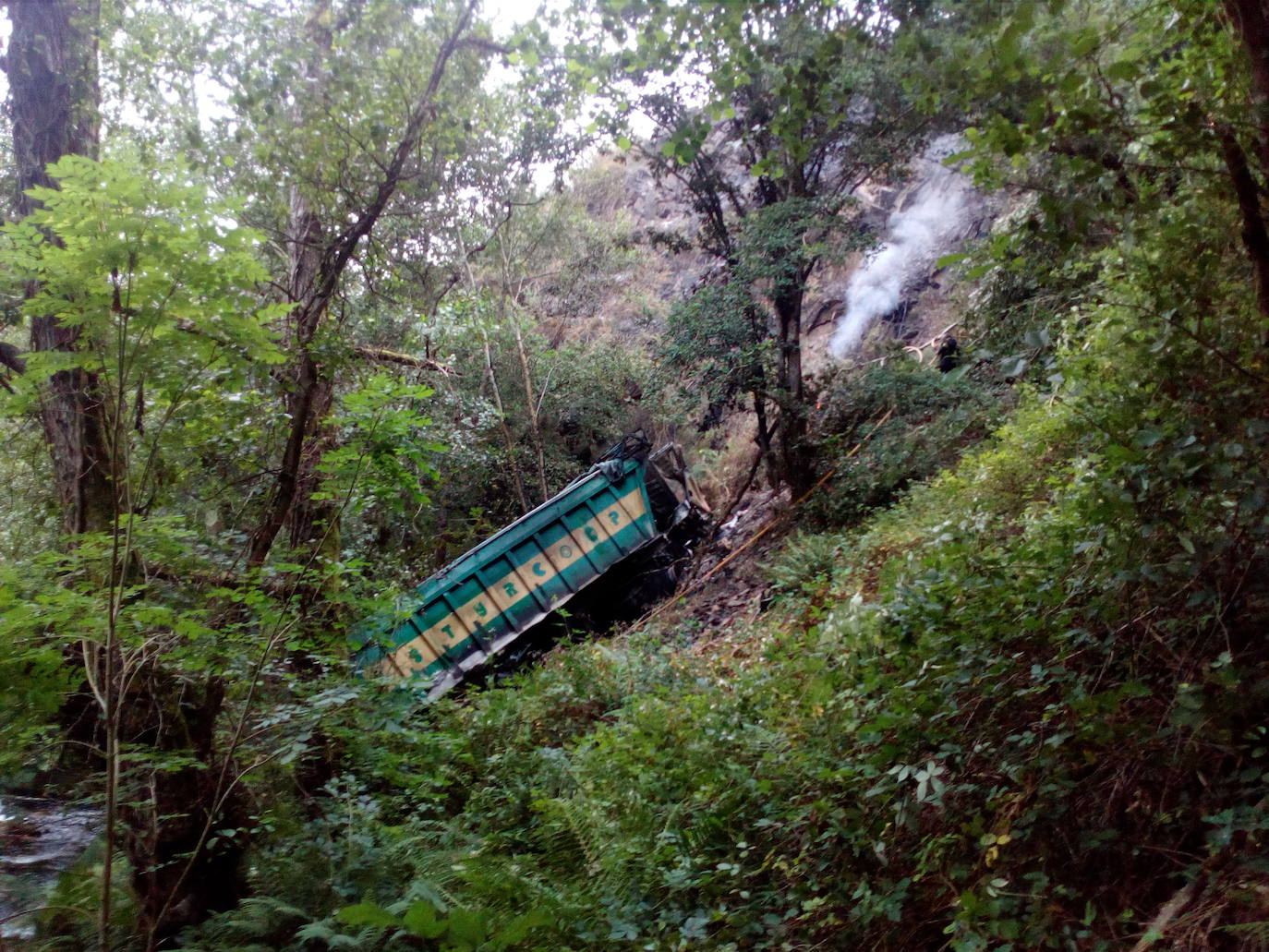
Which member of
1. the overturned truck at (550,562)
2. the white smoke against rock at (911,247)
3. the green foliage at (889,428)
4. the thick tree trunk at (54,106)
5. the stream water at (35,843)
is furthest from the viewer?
the white smoke against rock at (911,247)

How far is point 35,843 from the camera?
486cm

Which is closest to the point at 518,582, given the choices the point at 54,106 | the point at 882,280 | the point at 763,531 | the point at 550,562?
the point at 550,562

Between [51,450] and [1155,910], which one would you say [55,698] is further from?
[1155,910]

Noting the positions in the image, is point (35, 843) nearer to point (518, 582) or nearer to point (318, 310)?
point (318, 310)

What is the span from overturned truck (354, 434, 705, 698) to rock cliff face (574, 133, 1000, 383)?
556cm

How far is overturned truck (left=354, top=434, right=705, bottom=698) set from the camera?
1054 cm

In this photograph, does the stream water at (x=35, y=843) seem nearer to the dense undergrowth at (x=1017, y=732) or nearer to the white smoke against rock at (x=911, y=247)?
the dense undergrowth at (x=1017, y=732)

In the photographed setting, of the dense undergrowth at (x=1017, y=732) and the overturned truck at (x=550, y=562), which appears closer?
the dense undergrowth at (x=1017, y=732)

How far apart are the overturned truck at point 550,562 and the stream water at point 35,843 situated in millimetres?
4227

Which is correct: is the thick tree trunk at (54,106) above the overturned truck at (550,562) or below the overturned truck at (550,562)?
above

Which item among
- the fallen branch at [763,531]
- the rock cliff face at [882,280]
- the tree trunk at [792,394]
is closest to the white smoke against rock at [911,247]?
the rock cliff face at [882,280]

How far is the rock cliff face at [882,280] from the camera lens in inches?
779

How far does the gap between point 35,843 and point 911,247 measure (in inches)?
859

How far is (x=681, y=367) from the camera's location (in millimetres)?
12742
